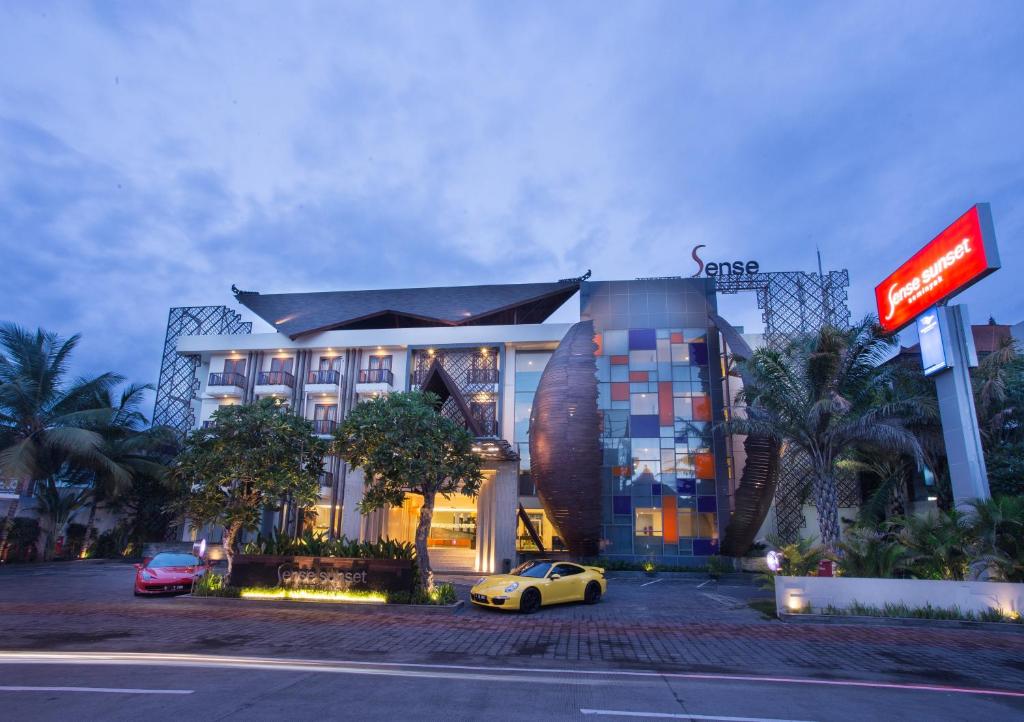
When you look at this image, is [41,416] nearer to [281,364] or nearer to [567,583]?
[281,364]

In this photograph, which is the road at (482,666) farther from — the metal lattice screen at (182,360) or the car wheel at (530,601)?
the metal lattice screen at (182,360)

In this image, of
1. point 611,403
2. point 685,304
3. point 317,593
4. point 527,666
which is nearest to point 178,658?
point 527,666

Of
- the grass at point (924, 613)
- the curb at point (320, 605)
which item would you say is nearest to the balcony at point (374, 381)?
the curb at point (320, 605)

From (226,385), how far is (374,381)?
9523 mm

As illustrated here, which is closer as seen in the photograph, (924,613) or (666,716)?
(666,716)

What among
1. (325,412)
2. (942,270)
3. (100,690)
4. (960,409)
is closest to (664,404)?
(960,409)

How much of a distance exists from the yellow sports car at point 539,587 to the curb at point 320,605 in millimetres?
1008

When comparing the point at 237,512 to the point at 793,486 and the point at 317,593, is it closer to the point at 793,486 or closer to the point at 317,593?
the point at 317,593

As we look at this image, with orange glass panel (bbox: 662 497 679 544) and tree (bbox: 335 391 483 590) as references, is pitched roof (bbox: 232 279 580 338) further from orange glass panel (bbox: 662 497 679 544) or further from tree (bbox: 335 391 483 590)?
tree (bbox: 335 391 483 590)

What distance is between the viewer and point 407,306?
121 ft

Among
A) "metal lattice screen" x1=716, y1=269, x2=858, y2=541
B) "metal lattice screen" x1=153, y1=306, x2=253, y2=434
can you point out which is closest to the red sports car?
"metal lattice screen" x1=153, y1=306, x2=253, y2=434

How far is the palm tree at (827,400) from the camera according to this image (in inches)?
739

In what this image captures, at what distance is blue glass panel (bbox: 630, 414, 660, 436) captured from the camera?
28.7 meters

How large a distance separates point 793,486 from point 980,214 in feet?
63.0
